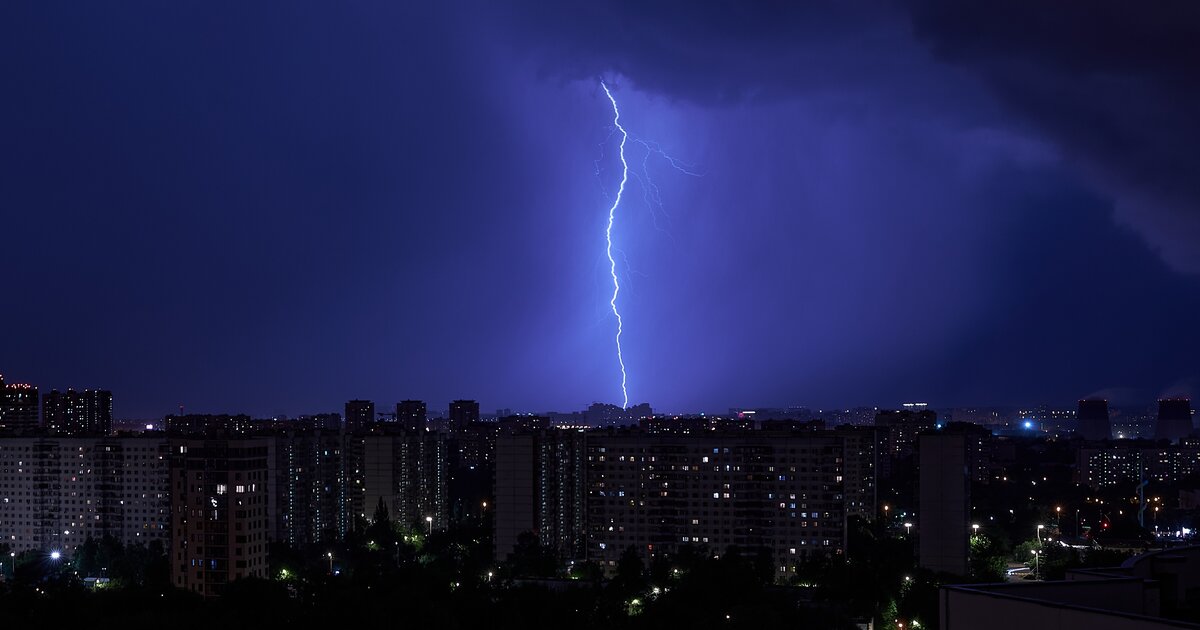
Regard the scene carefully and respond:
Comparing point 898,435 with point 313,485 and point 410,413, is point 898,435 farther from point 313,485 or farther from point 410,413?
point 313,485

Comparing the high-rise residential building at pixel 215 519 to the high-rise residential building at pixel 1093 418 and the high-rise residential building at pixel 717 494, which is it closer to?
the high-rise residential building at pixel 717 494

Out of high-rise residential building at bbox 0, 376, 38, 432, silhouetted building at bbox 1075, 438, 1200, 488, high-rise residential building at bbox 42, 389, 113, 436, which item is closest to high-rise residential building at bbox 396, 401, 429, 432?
high-rise residential building at bbox 42, 389, 113, 436

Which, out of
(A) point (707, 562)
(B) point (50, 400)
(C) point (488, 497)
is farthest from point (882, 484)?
(B) point (50, 400)

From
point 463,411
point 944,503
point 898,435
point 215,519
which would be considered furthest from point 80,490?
→ point 898,435

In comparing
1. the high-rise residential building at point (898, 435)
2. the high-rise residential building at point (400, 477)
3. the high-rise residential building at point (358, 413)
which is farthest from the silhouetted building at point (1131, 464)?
the high-rise residential building at point (358, 413)

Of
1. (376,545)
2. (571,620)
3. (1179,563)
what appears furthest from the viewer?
(376,545)

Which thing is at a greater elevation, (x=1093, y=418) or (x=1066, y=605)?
(x=1066, y=605)

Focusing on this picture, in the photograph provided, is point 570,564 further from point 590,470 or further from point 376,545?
point 376,545
